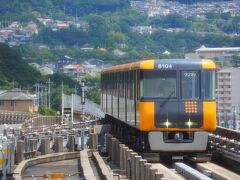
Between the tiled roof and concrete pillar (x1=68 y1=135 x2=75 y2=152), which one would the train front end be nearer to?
concrete pillar (x1=68 y1=135 x2=75 y2=152)

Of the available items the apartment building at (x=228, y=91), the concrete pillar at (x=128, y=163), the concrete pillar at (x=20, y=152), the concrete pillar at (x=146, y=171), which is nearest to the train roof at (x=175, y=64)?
the concrete pillar at (x=20, y=152)

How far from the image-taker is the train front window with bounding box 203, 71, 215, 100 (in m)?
31.8

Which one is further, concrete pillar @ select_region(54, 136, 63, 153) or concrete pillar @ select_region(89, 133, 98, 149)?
concrete pillar @ select_region(89, 133, 98, 149)

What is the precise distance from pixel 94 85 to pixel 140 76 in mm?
119731

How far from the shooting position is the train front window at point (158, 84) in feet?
105

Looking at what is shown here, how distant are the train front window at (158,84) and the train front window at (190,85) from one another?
0.20 meters

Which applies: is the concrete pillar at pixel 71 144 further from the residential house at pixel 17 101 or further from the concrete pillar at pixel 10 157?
the residential house at pixel 17 101

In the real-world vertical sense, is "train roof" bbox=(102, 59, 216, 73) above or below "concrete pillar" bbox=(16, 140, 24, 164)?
above

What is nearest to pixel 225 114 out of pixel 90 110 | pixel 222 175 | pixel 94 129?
pixel 90 110

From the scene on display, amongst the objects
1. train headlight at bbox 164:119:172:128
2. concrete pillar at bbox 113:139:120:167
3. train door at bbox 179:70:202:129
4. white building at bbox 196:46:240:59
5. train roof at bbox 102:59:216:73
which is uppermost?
white building at bbox 196:46:240:59

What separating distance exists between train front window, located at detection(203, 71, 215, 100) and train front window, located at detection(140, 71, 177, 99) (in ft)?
2.23

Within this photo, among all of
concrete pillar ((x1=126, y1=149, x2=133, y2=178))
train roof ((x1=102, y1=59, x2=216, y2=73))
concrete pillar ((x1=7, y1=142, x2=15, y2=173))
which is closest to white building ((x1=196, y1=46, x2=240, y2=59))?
train roof ((x1=102, y1=59, x2=216, y2=73))

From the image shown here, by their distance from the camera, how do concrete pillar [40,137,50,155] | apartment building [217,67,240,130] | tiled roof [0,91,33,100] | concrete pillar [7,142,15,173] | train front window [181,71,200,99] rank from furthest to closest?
tiled roof [0,91,33,100], apartment building [217,67,240,130], concrete pillar [40,137,50,155], train front window [181,71,200,99], concrete pillar [7,142,15,173]

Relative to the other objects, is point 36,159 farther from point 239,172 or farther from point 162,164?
point 239,172
